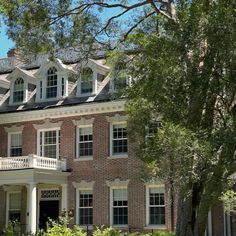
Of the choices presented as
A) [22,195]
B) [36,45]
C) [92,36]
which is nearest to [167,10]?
[92,36]

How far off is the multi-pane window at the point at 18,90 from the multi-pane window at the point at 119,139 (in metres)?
7.05

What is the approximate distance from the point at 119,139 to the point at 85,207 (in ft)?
13.3

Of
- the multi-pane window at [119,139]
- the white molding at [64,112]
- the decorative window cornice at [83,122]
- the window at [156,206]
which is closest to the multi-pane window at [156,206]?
the window at [156,206]

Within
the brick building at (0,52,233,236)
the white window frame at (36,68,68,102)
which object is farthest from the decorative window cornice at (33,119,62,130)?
the white window frame at (36,68,68,102)

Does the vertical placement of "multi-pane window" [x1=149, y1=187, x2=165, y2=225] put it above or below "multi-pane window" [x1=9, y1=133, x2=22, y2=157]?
below

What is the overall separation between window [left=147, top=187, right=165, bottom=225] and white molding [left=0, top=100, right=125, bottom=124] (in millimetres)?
4650

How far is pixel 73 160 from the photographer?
30.5 m

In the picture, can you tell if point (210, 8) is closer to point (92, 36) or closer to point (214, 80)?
point (214, 80)

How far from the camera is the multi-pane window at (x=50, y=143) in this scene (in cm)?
3123

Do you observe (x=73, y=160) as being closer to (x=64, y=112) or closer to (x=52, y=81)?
(x=64, y=112)

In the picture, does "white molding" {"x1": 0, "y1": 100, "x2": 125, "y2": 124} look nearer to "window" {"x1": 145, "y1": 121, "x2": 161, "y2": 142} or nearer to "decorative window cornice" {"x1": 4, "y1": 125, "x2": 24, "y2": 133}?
"decorative window cornice" {"x1": 4, "y1": 125, "x2": 24, "y2": 133}

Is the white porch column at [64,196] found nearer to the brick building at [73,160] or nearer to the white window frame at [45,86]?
the brick building at [73,160]

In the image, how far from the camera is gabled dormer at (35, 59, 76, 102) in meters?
32.3

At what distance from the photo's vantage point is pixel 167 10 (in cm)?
1825
